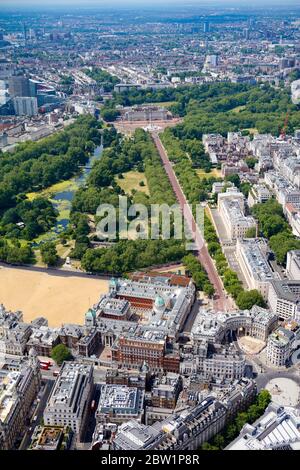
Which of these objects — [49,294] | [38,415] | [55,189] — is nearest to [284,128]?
[55,189]

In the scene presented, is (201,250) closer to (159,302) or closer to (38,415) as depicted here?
(159,302)

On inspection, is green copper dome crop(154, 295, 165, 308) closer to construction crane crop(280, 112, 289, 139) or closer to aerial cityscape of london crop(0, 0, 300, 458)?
aerial cityscape of london crop(0, 0, 300, 458)

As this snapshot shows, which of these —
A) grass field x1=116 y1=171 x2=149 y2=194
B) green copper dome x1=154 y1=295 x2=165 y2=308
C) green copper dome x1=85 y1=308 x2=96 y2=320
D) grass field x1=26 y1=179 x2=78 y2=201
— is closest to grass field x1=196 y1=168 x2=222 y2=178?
grass field x1=116 y1=171 x2=149 y2=194

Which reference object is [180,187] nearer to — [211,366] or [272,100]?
[211,366]

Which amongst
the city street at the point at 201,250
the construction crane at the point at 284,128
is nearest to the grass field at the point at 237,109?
the construction crane at the point at 284,128

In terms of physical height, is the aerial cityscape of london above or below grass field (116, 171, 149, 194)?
above

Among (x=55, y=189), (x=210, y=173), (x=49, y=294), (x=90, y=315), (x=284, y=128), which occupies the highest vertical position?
(x=90, y=315)
